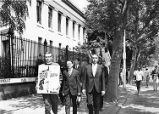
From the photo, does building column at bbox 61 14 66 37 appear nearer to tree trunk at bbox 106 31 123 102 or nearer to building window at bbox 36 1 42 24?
building window at bbox 36 1 42 24

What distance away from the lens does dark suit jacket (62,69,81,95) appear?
848cm

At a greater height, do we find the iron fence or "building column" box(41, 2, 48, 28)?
"building column" box(41, 2, 48, 28)

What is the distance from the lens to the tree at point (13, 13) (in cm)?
777

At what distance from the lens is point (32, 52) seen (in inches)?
656

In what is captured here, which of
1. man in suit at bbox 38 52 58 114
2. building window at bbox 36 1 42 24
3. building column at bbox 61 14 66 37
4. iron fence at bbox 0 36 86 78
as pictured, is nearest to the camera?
man in suit at bbox 38 52 58 114

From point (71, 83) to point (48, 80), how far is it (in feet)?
2.80

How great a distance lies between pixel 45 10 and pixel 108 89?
1445 centimetres

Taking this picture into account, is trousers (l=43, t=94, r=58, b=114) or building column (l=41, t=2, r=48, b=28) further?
building column (l=41, t=2, r=48, b=28)

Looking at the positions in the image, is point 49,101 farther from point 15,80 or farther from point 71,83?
point 15,80

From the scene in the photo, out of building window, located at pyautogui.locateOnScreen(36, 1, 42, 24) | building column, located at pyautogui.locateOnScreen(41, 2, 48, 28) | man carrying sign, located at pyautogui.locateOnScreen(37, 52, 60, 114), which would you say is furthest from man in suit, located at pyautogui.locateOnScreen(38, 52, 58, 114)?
building column, located at pyautogui.locateOnScreen(41, 2, 48, 28)

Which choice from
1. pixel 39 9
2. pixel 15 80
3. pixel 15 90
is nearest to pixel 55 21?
pixel 39 9

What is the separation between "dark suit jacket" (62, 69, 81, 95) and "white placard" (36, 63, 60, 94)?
62cm

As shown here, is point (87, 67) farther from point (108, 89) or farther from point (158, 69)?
point (158, 69)

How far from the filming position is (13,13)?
8.15 meters
